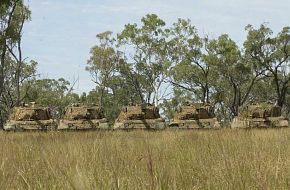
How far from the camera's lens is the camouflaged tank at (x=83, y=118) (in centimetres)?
2083

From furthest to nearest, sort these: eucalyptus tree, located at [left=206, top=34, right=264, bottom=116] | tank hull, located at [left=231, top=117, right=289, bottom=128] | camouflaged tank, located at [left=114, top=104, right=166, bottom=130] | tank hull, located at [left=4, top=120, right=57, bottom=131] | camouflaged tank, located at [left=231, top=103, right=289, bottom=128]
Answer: eucalyptus tree, located at [left=206, top=34, right=264, bottom=116]
camouflaged tank, located at [left=114, top=104, right=166, bottom=130]
camouflaged tank, located at [left=231, top=103, right=289, bottom=128]
tank hull, located at [left=231, top=117, right=289, bottom=128]
tank hull, located at [left=4, top=120, right=57, bottom=131]

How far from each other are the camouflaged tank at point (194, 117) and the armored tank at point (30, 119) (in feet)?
18.2

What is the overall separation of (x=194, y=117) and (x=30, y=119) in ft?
24.8

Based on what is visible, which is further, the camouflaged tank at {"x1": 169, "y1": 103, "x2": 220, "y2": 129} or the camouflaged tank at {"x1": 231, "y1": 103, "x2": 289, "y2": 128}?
the camouflaged tank at {"x1": 169, "y1": 103, "x2": 220, "y2": 129}

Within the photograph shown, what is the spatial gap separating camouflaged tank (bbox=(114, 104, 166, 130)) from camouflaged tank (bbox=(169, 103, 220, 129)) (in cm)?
72

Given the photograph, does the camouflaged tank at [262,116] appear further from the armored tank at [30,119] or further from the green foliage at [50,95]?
the green foliage at [50,95]

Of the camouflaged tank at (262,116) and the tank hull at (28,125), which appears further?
the camouflaged tank at (262,116)

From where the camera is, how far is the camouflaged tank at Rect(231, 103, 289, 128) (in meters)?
21.5

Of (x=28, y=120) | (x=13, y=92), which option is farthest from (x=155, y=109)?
(x=13, y=92)

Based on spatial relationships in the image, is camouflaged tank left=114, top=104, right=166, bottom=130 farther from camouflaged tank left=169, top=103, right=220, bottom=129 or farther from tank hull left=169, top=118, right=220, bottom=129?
camouflaged tank left=169, top=103, right=220, bottom=129

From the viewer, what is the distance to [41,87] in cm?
5562

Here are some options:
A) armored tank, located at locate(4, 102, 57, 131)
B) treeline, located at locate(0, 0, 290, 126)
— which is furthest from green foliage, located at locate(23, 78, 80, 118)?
armored tank, located at locate(4, 102, 57, 131)

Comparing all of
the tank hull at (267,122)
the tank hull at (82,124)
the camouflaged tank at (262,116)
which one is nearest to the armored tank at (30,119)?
the tank hull at (82,124)

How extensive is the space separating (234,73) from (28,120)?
21479 millimetres
